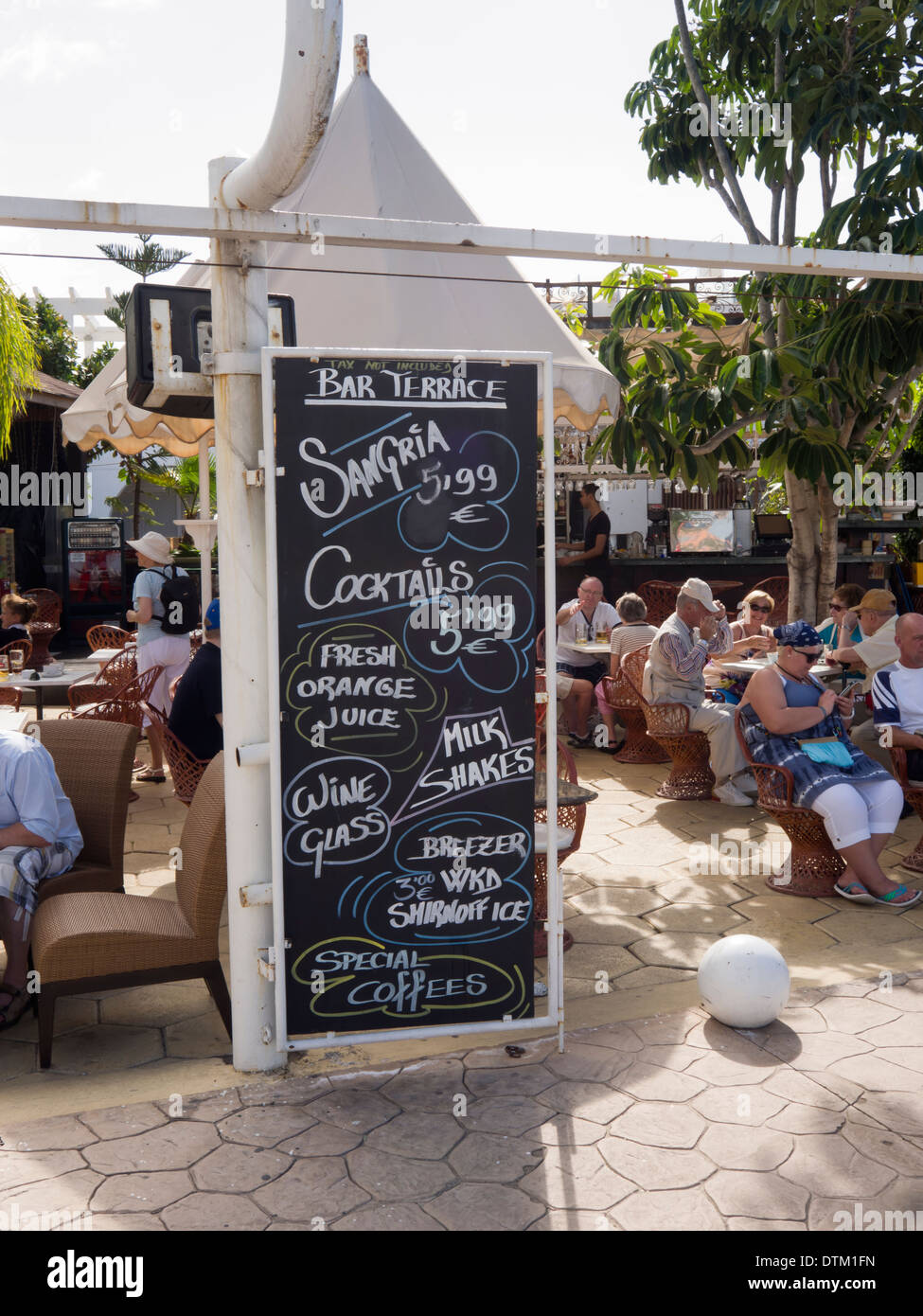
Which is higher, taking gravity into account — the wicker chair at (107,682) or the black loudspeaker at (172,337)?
the black loudspeaker at (172,337)

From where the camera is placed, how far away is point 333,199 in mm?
6020

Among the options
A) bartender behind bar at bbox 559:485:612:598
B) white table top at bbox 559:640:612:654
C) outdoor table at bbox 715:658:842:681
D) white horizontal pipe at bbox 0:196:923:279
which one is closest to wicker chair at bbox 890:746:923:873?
outdoor table at bbox 715:658:842:681

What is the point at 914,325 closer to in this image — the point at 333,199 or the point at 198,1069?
the point at 333,199

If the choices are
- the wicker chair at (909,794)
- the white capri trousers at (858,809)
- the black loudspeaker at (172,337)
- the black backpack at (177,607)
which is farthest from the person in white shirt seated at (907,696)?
the black backpack at (177,607)

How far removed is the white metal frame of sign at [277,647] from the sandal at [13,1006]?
1256mm

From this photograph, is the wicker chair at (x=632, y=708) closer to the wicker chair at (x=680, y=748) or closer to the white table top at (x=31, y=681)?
the wicker chair at (x=680, y=748)

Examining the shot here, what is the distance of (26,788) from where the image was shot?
4.21 m

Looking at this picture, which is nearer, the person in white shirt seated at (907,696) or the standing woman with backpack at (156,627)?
the person in white shirt seated at (907,696)

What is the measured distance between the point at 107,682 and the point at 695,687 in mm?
4255

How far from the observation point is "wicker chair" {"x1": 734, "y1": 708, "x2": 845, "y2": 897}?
548 cm

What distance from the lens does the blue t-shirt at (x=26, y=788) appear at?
13.8ft

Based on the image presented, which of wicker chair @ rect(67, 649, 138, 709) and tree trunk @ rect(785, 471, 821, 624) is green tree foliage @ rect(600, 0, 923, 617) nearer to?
tree trunk @ rect(785, 471, 821, 624)

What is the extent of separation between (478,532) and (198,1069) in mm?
2055

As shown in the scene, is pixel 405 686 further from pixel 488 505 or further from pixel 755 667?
pixel 755 667
